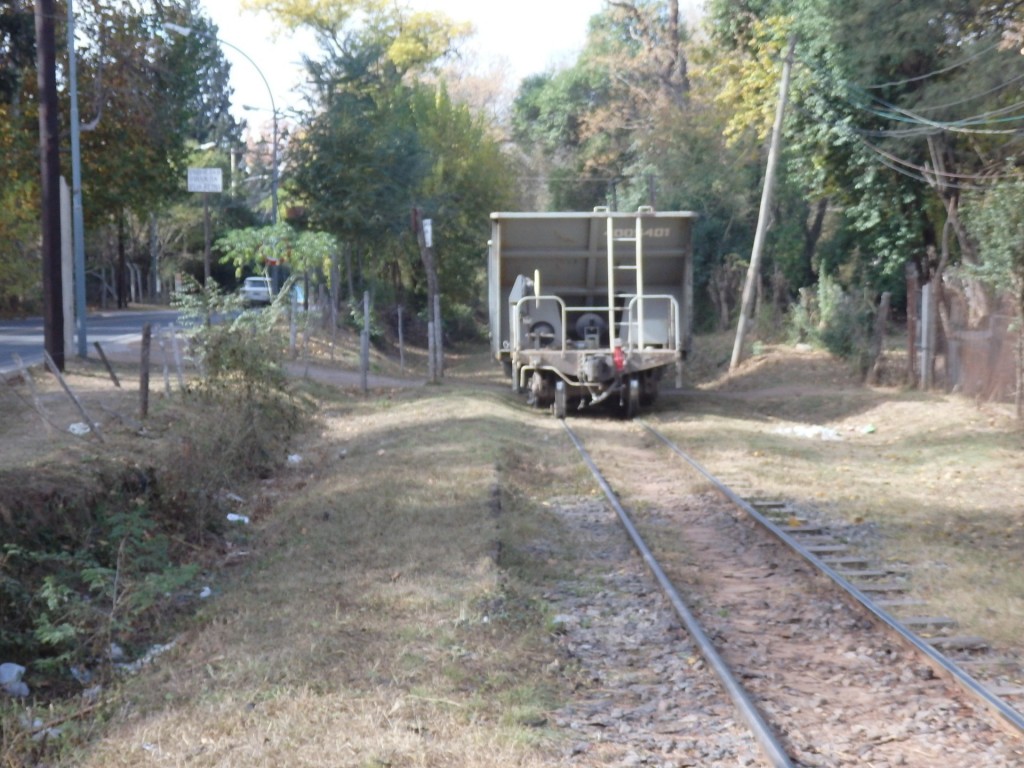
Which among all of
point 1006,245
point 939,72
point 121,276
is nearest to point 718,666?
point 1006,245

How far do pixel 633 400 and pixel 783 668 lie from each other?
42.1 feet

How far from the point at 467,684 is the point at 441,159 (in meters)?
39.8

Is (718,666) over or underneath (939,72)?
underneath

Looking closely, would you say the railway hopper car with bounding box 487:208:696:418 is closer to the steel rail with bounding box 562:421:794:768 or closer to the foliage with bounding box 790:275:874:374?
the foliage with bounding box 790:275:874:374

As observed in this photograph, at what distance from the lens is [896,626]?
701 cm

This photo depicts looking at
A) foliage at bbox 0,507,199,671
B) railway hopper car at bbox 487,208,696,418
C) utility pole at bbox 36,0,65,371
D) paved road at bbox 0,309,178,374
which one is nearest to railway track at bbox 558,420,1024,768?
foliage at bbox 0,507,199,671

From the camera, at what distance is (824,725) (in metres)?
5.70

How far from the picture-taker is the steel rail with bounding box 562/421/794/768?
517 cm

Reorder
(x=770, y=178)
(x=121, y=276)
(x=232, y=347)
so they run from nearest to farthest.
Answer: (x=232, y=347), (x=770, y=178), (x=121, y=276)

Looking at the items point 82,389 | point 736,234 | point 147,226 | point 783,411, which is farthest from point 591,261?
point 147,226

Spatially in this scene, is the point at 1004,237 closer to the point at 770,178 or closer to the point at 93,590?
the point at 770,178

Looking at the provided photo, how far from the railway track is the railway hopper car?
8.69m

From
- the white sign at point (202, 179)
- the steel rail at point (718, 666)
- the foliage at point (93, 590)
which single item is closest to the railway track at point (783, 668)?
the steel rail at point (718, 666)

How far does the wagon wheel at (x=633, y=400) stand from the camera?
1925 centimetres
